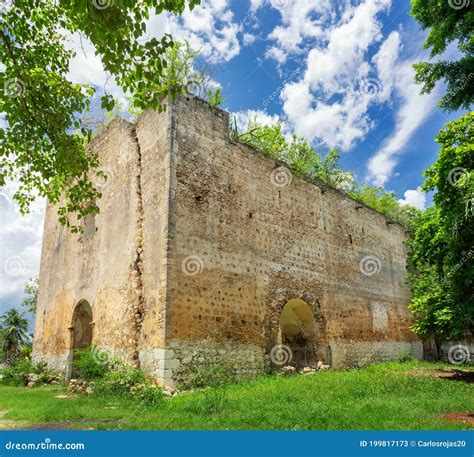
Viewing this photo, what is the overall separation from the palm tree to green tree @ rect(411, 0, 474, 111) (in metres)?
38.9

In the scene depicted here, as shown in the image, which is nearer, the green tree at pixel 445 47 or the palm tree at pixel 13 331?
the green tree at pixel 445 47

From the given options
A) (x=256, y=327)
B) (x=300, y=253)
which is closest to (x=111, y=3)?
(x=256, y=327)

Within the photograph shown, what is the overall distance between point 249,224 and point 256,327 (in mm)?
3061

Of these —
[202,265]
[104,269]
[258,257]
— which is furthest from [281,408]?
[104,269]

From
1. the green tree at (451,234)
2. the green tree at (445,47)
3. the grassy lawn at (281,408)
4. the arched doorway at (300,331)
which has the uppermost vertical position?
the green tree at (445,47)

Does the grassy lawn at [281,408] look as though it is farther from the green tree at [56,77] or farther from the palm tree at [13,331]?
the palm tree at [13,331]

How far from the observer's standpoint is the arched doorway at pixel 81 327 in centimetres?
1362

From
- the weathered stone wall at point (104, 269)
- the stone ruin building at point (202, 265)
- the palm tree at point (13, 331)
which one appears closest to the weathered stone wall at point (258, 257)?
the stone ruin building at point (202, 265)

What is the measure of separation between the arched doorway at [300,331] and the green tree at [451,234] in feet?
11.3

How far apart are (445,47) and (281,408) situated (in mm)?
9171

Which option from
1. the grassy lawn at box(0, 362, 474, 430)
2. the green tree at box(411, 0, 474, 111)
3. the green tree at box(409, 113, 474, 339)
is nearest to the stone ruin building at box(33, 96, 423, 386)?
the grassy lawn at box(0, 362, 474, 430)

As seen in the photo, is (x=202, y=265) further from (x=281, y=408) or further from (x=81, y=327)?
(x=81, y=327)

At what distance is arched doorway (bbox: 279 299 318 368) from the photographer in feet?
45.3

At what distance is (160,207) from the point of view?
34.6 feet
